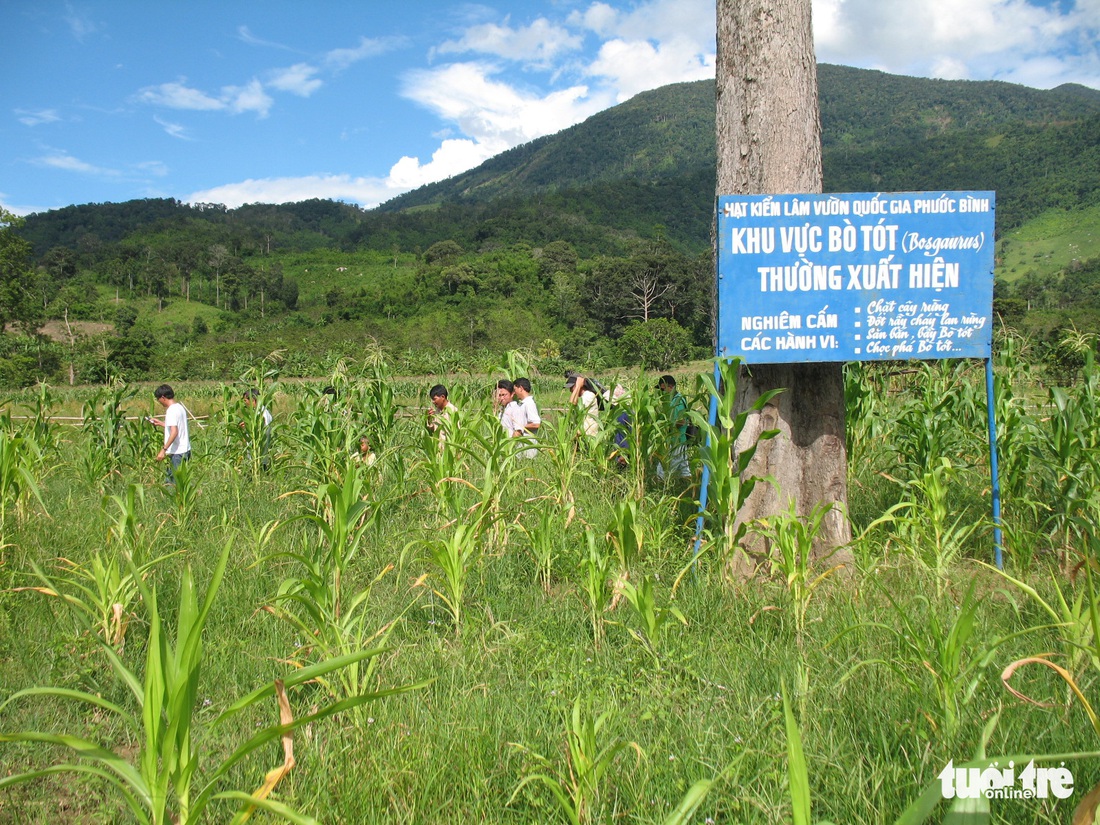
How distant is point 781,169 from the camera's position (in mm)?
4234

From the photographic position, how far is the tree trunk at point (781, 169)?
13.8 feet

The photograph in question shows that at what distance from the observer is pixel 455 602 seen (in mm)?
3447

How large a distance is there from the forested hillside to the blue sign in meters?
4.22

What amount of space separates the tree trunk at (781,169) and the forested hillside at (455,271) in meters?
4.19

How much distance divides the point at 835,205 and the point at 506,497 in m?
2.89

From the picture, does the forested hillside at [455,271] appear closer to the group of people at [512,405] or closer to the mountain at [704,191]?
the mountain at [704,191]

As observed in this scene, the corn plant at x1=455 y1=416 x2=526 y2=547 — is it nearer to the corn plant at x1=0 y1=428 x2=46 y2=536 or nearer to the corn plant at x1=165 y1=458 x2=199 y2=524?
the corn plant at x1=165 y1=458 x2=199 y2=524

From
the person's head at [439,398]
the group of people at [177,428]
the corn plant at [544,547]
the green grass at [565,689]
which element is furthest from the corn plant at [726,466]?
the group of people at [177,428]

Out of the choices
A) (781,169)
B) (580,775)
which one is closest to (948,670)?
(580,775)

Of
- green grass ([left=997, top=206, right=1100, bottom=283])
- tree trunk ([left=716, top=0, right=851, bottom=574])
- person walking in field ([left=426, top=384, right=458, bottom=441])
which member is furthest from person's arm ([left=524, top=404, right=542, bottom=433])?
green grass ([left=997, top=206, right=1100, bottom=283])

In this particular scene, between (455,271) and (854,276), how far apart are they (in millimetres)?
74179

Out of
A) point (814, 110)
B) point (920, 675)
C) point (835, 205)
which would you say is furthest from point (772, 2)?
point (920, 675)

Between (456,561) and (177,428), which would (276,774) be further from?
(177,428)

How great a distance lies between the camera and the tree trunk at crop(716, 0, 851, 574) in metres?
4.20
